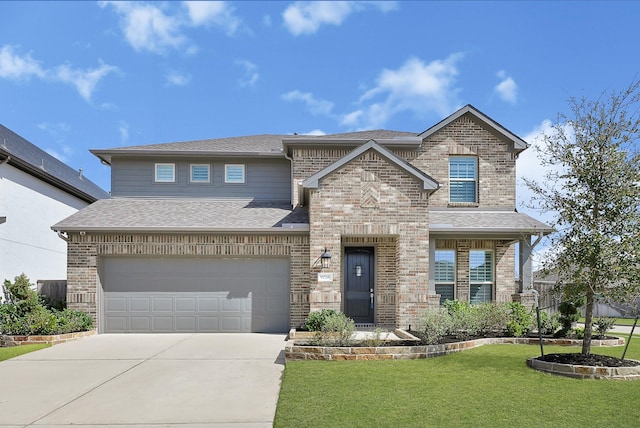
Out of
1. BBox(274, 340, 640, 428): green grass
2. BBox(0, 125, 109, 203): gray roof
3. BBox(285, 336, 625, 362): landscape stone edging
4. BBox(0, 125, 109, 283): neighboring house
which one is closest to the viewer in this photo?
BBox(274, 340, 640, 428): green grass

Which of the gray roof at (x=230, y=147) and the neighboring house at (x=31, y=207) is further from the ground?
the gray roof at (x=230, y=147)

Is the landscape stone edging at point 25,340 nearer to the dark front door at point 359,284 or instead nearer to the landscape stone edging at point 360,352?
the landscape stone edging at point 360,352

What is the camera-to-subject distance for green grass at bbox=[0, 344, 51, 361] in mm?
10751

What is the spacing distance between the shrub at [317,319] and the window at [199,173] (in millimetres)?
7037

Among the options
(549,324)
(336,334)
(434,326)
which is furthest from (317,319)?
(549,324)

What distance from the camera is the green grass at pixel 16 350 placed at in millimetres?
10751

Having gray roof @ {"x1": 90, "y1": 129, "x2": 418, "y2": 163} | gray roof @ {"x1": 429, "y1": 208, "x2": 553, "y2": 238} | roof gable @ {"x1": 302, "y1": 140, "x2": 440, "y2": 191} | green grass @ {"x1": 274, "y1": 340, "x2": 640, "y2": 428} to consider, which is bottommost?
green grass @ {"x1": 274, "y1": 340, "x2": 640, "y2": 428}

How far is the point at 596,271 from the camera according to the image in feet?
28.1

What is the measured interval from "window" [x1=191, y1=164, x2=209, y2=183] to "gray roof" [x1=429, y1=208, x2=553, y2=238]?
26.5 ft

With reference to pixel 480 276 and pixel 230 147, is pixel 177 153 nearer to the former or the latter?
pixel 230 147

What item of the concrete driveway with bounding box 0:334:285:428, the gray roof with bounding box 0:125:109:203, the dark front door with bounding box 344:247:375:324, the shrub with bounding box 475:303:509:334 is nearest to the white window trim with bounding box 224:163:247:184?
the dark front door with bounding box 344:247:375:324

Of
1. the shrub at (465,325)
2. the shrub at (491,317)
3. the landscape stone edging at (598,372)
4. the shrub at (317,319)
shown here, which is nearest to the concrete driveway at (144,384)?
the shrub at (317,319)

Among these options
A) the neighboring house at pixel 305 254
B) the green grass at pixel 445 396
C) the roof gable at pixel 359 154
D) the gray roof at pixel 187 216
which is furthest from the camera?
the gray roof at pixel 187 216

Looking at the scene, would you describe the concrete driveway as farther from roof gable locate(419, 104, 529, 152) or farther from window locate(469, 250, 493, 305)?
roof gable locate(419, 104, 529, 152)
